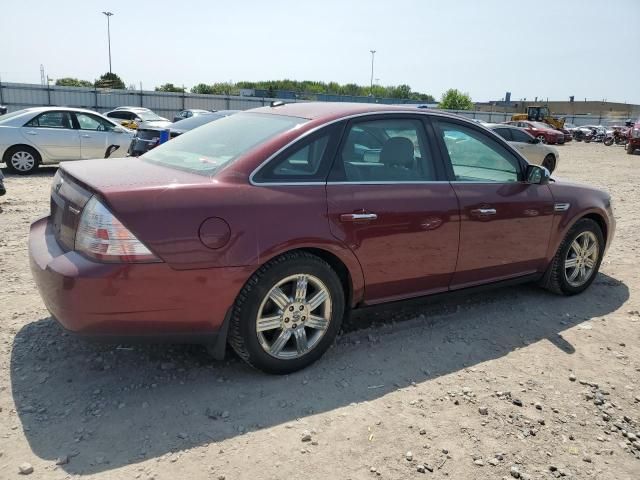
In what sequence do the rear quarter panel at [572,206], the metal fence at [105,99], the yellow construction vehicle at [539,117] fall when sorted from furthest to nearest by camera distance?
the yellow construction vehicle at [539,117]
the metal fence at [105,99]
the rear quarter panel at [572,206]

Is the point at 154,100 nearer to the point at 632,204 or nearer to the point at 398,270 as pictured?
the point at 632,204

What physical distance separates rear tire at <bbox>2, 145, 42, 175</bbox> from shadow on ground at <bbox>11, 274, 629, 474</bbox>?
872 centimetres

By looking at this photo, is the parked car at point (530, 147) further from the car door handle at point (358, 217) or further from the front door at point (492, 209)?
the car door handle at point (358, 217)

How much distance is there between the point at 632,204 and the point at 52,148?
11.9 meters

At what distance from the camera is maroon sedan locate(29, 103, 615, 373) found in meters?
2.80

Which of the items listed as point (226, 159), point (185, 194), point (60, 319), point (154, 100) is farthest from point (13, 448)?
point (154, 100)

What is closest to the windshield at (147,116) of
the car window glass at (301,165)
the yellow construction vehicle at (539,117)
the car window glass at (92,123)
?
the car window glass at (92,123)

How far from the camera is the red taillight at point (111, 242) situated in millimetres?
2742

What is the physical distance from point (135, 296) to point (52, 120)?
1048cm

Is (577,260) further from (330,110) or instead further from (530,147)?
(530,147)

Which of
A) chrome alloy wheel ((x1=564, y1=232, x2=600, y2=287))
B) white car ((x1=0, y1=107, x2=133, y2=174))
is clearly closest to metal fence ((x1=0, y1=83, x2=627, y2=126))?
white car ((x1=0, y1=107, x2=133, y2=174))

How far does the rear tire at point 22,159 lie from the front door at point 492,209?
1011cm

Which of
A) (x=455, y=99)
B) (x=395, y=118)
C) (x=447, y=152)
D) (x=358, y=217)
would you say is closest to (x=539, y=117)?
(x=455, y=99)

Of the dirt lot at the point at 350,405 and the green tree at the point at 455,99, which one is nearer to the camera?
the dirt lot at the point at 350,405
